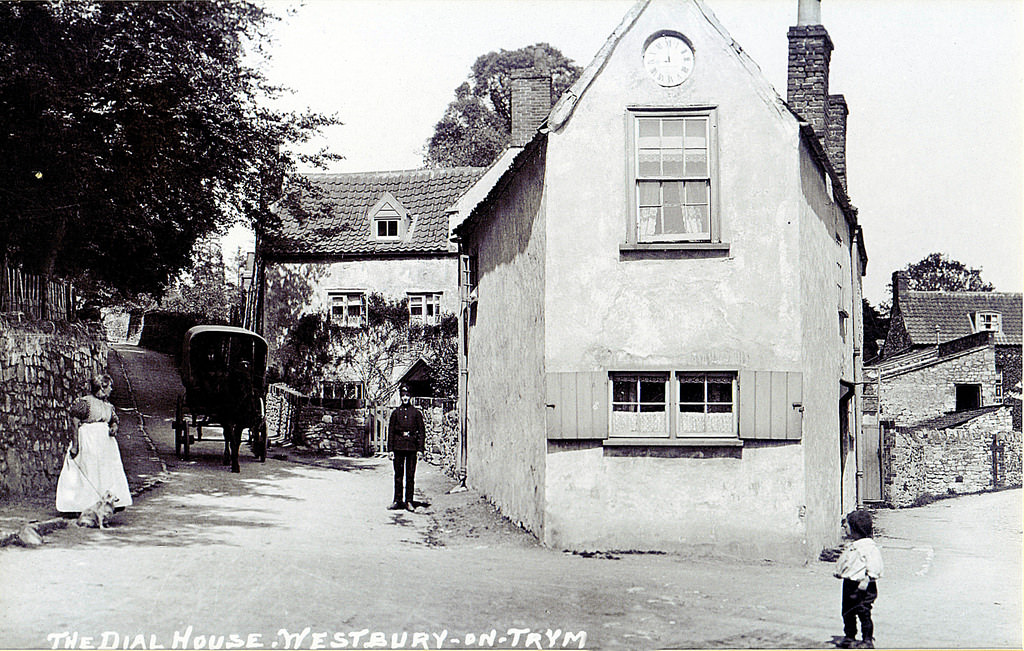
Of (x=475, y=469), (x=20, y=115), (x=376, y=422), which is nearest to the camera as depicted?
(x=20, y=115)

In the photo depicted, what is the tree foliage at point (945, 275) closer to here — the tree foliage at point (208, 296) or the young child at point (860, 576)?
the young child at point (860, 576)

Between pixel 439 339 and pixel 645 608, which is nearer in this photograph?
pixel 645 608

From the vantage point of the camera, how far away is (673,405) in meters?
12.2

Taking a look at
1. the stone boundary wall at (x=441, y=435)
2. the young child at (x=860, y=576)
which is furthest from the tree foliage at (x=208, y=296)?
the young child at (x=860, y=576)

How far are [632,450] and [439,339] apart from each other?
16.5m

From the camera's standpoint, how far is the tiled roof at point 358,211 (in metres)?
19.5

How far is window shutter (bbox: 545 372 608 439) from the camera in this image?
1219cm

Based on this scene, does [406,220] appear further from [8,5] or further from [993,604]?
[993,604]

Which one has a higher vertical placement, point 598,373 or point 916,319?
point 916,319

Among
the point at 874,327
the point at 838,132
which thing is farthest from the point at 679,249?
the point at 874,327

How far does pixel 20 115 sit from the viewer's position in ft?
46.3

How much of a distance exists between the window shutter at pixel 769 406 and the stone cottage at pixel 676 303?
0.7 inches

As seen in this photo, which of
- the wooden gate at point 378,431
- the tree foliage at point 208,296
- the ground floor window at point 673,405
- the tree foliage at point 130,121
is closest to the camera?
the ground floor window at point 673,405

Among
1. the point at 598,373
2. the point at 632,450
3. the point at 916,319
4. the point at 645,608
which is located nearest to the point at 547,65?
the point at 598,373
